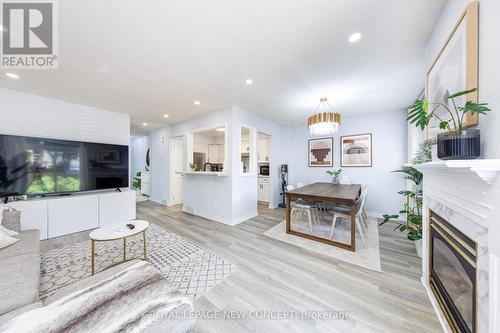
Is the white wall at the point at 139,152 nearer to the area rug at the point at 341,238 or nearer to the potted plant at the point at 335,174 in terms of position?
the area rug at the point at 341,238

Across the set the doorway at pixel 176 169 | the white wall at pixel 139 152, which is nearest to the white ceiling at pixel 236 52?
the doorway at pixel 176 169

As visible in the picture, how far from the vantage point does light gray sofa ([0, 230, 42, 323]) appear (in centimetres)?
105

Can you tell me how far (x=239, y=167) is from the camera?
3779mm

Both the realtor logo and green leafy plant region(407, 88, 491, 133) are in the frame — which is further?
the realtor logo

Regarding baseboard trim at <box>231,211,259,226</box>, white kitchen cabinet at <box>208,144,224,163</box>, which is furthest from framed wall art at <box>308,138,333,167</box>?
white kitchen cabinet at <box>208,144,224,163</box>

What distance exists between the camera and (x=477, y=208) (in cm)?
93

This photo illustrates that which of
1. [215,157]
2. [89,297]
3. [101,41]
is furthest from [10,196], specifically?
[215,157]

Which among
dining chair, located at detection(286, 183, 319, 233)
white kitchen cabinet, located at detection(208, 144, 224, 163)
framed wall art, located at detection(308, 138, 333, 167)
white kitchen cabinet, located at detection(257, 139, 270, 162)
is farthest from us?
white kitchen cabinet, located at detection(208, 144, 224, 163)

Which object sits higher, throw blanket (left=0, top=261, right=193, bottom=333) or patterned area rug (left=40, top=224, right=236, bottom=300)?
throw blanket (left=0, top=261, right=193, bottom=333)

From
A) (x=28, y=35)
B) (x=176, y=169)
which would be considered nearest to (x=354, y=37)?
(x=28, y=35)

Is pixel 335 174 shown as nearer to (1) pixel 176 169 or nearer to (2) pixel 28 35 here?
(1) pixel 176 169

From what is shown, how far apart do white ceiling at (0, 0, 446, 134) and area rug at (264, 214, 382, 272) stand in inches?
99.8

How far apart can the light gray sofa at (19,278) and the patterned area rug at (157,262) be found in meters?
0.41

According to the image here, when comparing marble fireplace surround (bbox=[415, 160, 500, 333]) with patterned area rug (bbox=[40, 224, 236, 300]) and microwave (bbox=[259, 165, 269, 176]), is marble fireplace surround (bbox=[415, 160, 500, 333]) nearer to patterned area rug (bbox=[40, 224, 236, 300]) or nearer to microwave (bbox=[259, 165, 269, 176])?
patterned area rug (bbox=[40, 224, 236, 300])
